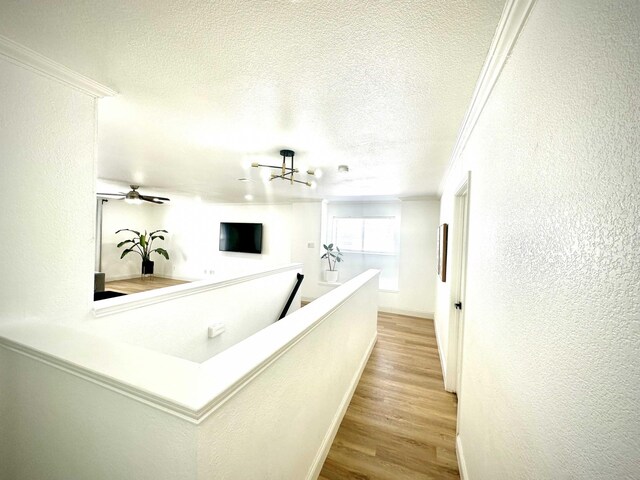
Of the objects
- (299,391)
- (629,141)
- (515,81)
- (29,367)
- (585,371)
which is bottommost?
(299,391)

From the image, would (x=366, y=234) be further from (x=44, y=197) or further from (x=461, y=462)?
(x=44, y=197)

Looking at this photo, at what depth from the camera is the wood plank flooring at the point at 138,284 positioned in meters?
6.07

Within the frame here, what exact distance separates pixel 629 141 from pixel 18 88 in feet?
7.28

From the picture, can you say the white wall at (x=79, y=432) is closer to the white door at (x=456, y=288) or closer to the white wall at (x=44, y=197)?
the white wall at (x=44, y=197)

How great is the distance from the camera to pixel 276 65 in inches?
49.1

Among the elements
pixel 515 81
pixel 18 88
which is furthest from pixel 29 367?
pixel 515 81

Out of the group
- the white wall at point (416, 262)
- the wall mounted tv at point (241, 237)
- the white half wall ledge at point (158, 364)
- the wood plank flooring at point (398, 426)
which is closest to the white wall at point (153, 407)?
the white half wall ledge at point (158, 364)

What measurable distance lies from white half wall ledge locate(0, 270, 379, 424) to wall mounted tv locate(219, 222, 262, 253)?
5.48 m

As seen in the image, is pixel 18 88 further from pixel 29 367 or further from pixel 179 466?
pixel 179 466

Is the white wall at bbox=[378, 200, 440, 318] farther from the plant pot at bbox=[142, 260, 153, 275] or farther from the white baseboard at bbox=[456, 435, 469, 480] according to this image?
the plant pot at bbox=[142, 260, 153, 275]

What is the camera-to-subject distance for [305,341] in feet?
4.19

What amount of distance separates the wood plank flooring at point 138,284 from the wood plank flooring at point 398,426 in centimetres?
576

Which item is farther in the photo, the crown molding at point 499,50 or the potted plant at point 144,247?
the potted plant at point 144,247

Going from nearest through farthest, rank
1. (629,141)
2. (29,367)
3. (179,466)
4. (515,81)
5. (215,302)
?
(629,141)
(179,466)
(515,81)
(29,367)
(215,302)
